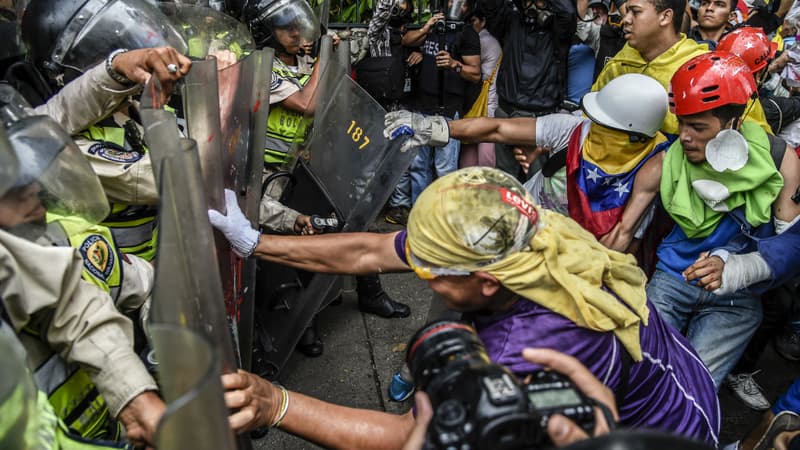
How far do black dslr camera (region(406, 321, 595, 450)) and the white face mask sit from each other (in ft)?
5.68

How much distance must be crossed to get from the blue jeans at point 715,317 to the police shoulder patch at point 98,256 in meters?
2.24

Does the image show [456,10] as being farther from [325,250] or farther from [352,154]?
[325,250]

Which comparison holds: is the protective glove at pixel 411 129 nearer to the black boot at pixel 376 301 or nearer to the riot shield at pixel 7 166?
the black boot at pixel 376 301

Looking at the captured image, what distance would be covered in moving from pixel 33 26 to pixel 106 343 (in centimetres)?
148

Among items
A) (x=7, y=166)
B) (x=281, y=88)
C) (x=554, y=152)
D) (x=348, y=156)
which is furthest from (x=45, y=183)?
(x=554, y=152)

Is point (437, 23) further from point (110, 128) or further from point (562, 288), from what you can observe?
point (562, 288)

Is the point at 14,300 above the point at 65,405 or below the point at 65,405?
above

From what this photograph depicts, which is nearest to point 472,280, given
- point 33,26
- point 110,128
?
point 110,128

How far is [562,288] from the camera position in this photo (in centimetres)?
163

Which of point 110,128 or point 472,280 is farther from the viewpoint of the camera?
point 110,128

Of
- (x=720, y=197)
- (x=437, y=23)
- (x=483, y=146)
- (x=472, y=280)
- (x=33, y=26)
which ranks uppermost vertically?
(x=33, y=26)

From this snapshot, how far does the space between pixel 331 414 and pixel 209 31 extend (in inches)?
95.7

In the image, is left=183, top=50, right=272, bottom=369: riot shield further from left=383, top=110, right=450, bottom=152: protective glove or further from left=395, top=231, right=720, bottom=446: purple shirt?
left=395, top=231, right=720, bottom=446: purple shirt

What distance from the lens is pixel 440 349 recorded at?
129 cm
